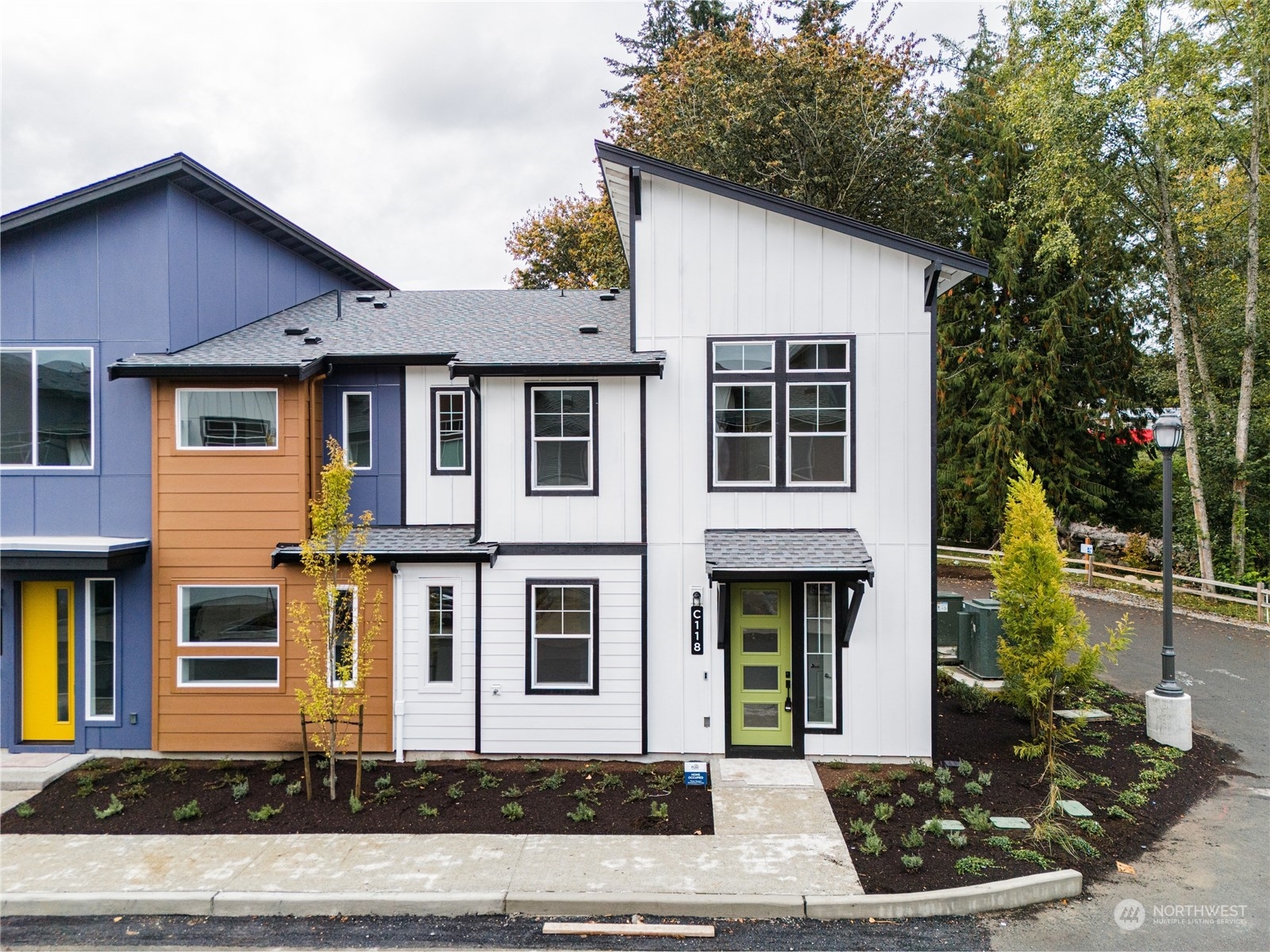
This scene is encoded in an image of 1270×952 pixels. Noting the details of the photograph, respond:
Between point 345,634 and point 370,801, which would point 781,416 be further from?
point 370,801

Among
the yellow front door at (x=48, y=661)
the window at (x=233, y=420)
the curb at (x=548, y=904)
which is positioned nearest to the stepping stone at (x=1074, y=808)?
the curb at (x=548, y=904)

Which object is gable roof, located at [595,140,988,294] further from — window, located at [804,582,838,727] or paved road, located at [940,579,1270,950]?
paved road, located at [940,579,1270,950]

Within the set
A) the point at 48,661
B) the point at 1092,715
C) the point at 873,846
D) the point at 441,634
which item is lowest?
the point at 1092,715

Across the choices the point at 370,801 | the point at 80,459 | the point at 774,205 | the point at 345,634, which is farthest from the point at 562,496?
the point at 80,459

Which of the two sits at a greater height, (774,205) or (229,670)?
(774,205)

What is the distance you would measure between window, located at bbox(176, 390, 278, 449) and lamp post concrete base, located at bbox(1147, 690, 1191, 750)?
12674 millimetres

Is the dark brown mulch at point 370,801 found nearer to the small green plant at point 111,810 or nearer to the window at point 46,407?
the small green plant at point 111,810

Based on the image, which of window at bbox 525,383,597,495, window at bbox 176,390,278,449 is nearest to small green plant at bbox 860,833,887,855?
window at bbox 525,383,597,495

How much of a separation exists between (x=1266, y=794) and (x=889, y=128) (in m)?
19.6

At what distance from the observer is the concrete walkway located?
20.3 feet

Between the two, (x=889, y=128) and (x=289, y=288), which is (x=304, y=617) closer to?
(x=289, y=288)

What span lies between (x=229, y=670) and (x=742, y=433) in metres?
7.50

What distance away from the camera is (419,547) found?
9.42 meters

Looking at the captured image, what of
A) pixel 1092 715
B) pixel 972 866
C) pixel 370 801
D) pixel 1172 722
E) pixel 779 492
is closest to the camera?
pixel 972 866
